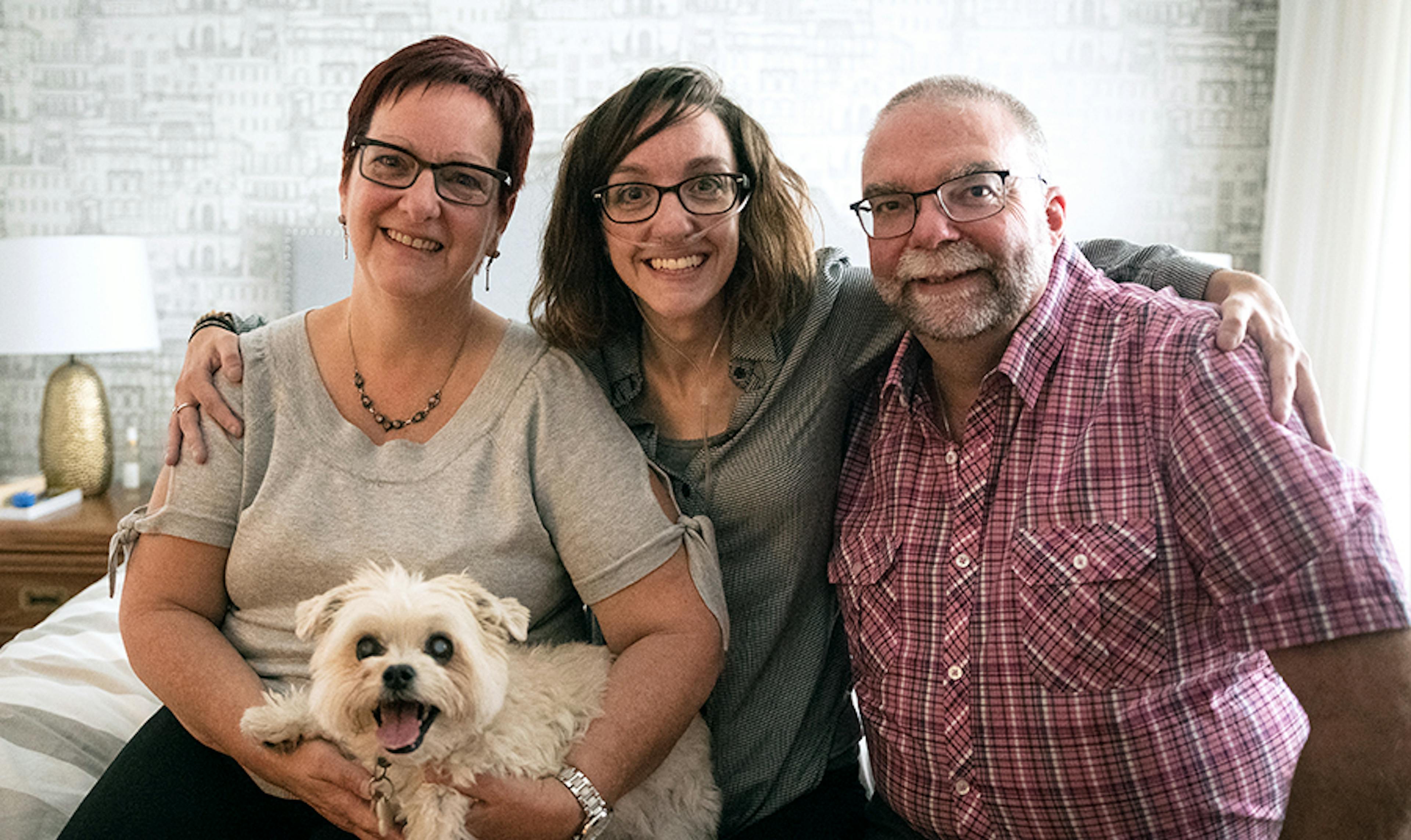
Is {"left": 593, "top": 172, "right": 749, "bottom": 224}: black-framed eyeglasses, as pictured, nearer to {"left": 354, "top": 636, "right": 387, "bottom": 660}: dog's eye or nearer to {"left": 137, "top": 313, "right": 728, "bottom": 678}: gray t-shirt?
{"left": 137, "top": 313, "right": 728, "bottom": 678}: gray t-shirt

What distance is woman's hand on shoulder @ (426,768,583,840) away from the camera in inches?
47.9

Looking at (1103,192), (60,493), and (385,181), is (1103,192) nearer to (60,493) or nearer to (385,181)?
(385,181)

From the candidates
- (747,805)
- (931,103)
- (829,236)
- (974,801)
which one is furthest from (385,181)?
(829,236)

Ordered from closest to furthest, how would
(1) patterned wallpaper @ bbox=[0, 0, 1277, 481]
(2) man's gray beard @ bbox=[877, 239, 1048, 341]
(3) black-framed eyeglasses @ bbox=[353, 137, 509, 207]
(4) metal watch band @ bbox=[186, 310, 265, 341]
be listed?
(2) man's gray beard @ bbox=[877, 239, 1048, 341]
(3) black-framed eyeglasses @ bbox=[353, 137, 509, 207]
(4) metal watch band @ bbox=[186, 310, 265, 341]
(1) patterned wallpaper @ bbox=[0, 0, 1277, 481]

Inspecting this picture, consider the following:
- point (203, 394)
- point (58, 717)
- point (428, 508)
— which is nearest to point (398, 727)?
point (428, 508)

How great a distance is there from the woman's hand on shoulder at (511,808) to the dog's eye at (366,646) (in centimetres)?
17

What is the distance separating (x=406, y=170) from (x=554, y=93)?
2.34m

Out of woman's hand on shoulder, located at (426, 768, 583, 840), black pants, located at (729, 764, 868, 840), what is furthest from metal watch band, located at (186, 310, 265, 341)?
black pants, located at (729, 764, 868, 840)

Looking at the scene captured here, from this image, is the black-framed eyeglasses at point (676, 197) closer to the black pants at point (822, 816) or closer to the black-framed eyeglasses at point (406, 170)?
the black-framed eyeglasses at point (406, 170)

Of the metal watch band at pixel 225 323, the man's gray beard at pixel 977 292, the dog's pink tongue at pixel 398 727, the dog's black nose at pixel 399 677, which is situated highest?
the man's gray beard at pixel 977 292

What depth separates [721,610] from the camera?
1472mm

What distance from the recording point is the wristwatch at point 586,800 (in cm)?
127

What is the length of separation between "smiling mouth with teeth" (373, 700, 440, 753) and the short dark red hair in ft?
2.62

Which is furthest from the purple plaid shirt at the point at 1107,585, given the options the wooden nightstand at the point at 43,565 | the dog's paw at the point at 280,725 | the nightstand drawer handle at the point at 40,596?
the nightstand drawer handle at the point at 40,596
